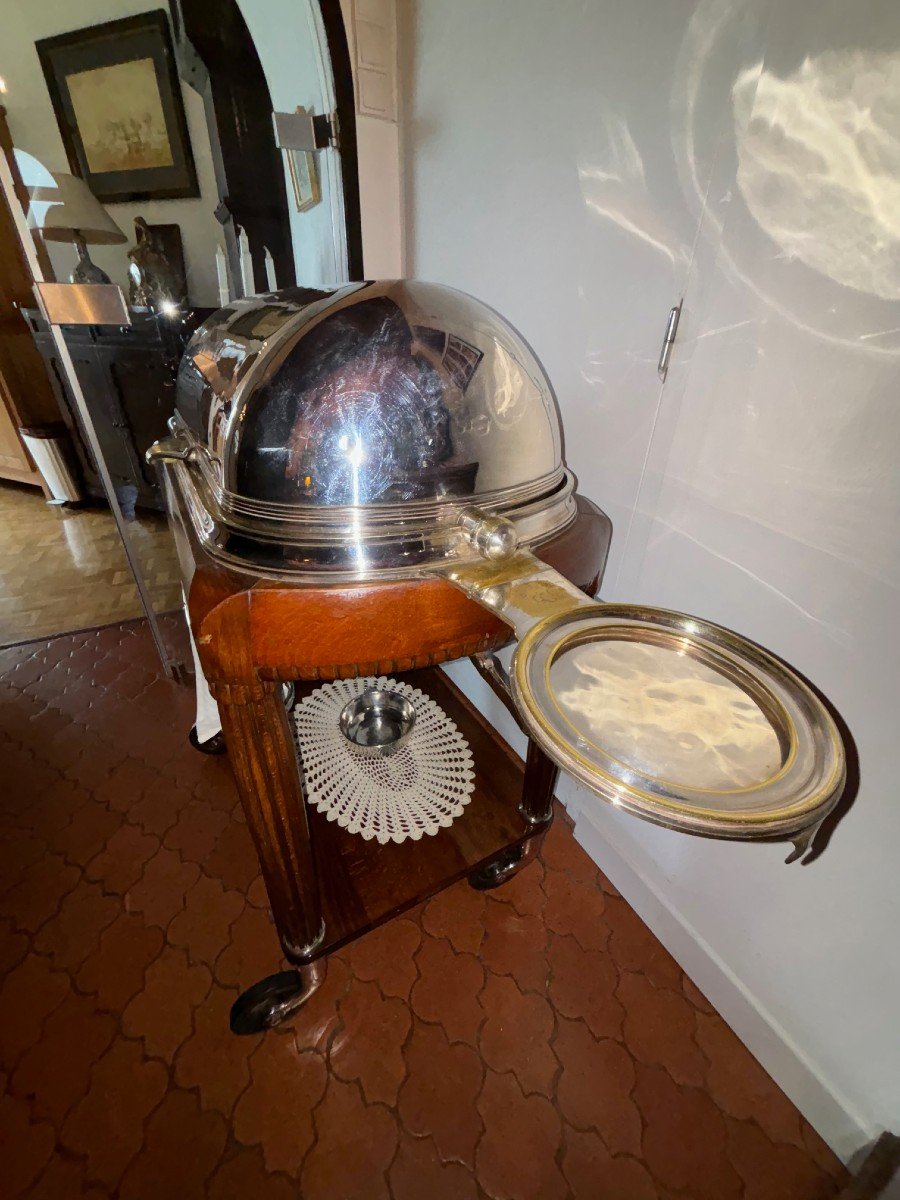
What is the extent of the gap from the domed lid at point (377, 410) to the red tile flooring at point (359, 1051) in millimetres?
969

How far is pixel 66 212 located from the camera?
1.37 meters

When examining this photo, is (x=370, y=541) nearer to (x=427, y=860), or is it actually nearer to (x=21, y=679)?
(x=427, y=860)

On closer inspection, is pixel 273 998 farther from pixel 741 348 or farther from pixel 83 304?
pixel 83 304

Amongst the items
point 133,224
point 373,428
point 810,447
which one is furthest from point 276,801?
point 133,224

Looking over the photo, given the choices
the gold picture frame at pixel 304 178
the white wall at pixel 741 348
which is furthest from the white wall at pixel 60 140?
the white wall at pixel 741 348

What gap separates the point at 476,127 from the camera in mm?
997

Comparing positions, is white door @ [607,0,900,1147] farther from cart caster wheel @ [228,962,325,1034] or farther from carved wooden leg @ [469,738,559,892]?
cart caster wheel @ [228,962,325,1034]

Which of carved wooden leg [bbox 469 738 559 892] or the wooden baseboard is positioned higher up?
carved wooden leg [bbox 469 738 559 892]

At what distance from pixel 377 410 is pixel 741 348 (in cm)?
50

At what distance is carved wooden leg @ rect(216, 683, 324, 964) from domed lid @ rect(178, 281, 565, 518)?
0.78 ft

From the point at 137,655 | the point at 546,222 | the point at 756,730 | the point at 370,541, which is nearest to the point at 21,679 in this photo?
the point at 137,655

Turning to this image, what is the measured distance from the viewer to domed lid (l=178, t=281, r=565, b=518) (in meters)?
0.62

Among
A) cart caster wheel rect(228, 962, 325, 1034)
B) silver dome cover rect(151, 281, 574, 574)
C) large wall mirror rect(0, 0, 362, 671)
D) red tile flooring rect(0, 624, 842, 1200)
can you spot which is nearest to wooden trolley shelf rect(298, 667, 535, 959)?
cart caster wheel rect(228, 962, 325, 1034)

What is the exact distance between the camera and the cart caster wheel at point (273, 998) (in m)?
0.93
